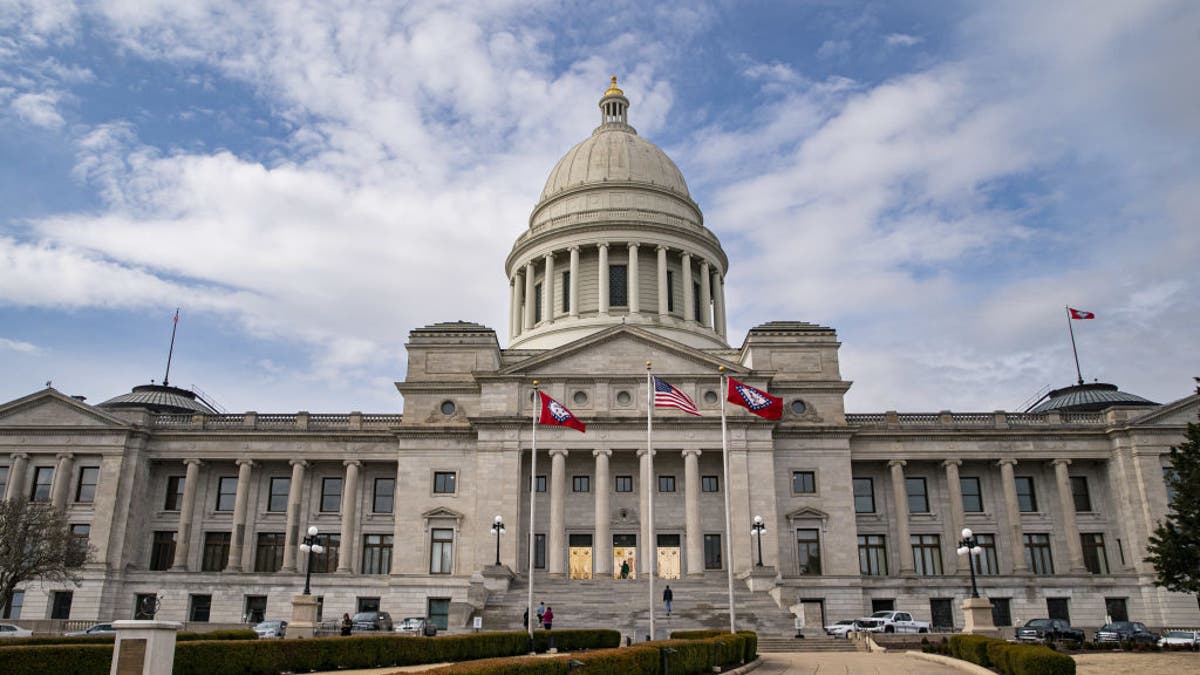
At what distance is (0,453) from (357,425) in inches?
814

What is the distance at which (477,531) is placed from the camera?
50281 millimetres

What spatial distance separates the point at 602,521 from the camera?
49469 millimetres

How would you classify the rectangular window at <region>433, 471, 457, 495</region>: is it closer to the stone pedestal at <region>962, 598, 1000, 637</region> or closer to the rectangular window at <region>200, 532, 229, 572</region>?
the rectangular window at <region>200, 532, 229, 572</region>

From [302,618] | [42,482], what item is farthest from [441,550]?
[42,482]

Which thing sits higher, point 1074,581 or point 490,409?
point 490,409

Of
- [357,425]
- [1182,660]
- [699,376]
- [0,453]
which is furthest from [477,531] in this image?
[1182,660]

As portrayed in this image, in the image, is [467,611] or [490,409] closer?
[467,611]

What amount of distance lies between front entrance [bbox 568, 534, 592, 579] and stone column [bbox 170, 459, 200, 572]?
22.5 metres

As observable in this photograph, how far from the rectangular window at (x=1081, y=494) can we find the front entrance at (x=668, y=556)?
24393mm

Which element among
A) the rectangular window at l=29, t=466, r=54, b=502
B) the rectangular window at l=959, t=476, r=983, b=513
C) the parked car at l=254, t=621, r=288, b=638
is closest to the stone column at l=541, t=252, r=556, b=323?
the rectangular window at l=959, t=476, r=983, b=513

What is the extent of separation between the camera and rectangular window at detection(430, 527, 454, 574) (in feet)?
169

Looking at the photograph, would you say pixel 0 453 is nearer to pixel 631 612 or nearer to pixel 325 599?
pixel 325 599

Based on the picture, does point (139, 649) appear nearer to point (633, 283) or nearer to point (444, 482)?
point (444, 482)

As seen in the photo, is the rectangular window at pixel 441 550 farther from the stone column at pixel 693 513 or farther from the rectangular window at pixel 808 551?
the rectangular window at pixel 808 551
